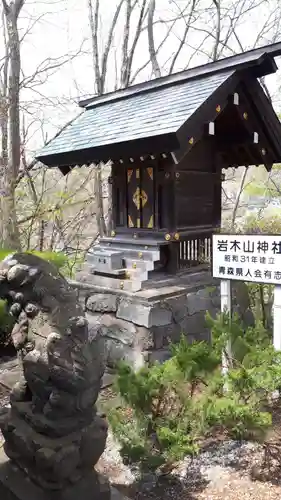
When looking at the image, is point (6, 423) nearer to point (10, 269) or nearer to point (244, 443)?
point (10, 269)

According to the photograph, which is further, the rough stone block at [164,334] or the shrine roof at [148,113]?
the rough stone block at [164,334]

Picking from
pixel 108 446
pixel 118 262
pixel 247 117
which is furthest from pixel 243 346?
pixel 247 117

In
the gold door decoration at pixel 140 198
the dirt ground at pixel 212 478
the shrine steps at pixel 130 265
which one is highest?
the gold door decoration at pixel 140 198

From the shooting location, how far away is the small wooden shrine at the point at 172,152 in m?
4.35

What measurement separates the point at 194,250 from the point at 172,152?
1846 mm

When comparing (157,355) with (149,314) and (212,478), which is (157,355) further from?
(212,478)

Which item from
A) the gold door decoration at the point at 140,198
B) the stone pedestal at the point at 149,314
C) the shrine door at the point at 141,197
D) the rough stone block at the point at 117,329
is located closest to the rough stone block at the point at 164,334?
the stone pedestal at the point at 149,314

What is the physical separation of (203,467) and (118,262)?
107 inches

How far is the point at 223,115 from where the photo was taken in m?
5.16

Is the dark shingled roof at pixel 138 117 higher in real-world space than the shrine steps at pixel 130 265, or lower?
higher

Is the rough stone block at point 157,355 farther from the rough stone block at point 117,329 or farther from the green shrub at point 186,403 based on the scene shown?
the green shrub at point 186,403

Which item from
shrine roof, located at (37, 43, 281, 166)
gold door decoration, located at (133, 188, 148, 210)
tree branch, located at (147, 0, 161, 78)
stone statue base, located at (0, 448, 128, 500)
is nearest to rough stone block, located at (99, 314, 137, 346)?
gold door decoration, located at (133, 188, 148, 210)

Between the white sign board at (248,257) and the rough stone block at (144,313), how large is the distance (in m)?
0.92

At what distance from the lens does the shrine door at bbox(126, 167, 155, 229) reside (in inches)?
200
